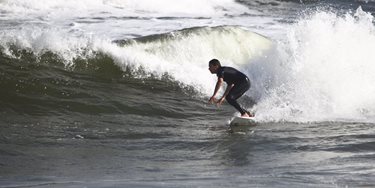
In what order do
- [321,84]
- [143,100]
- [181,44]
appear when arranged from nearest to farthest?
[143,100]
[321,84]
[181,44]

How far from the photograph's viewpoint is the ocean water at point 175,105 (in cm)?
791

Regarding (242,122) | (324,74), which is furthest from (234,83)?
(324,74)

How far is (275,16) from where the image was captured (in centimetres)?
2561

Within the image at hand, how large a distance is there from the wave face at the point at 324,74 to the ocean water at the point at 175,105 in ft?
0.10

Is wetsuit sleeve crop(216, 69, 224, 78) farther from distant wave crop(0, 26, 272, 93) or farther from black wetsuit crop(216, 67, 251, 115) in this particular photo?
distant wave crop(0, 26, 272, 93)

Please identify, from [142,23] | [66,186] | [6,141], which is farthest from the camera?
[142,23]

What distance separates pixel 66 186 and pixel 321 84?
8759 mm

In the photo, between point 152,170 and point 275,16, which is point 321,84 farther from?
point 275,16

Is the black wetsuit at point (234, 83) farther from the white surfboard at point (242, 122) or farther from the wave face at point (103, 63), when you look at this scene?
the wave face at point (103, 63)

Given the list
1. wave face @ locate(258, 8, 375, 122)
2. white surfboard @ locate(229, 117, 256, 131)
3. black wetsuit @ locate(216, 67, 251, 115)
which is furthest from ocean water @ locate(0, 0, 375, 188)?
black wetsuit @ locate(216, 67, 251, 115)

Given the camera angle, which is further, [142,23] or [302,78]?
[142,23]

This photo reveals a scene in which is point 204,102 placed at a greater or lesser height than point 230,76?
lesser

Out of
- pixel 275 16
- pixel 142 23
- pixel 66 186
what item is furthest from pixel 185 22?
pixel 66 186

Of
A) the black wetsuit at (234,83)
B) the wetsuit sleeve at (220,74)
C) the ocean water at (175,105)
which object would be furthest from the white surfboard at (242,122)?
the wetsuit sleeve at (220,74)
